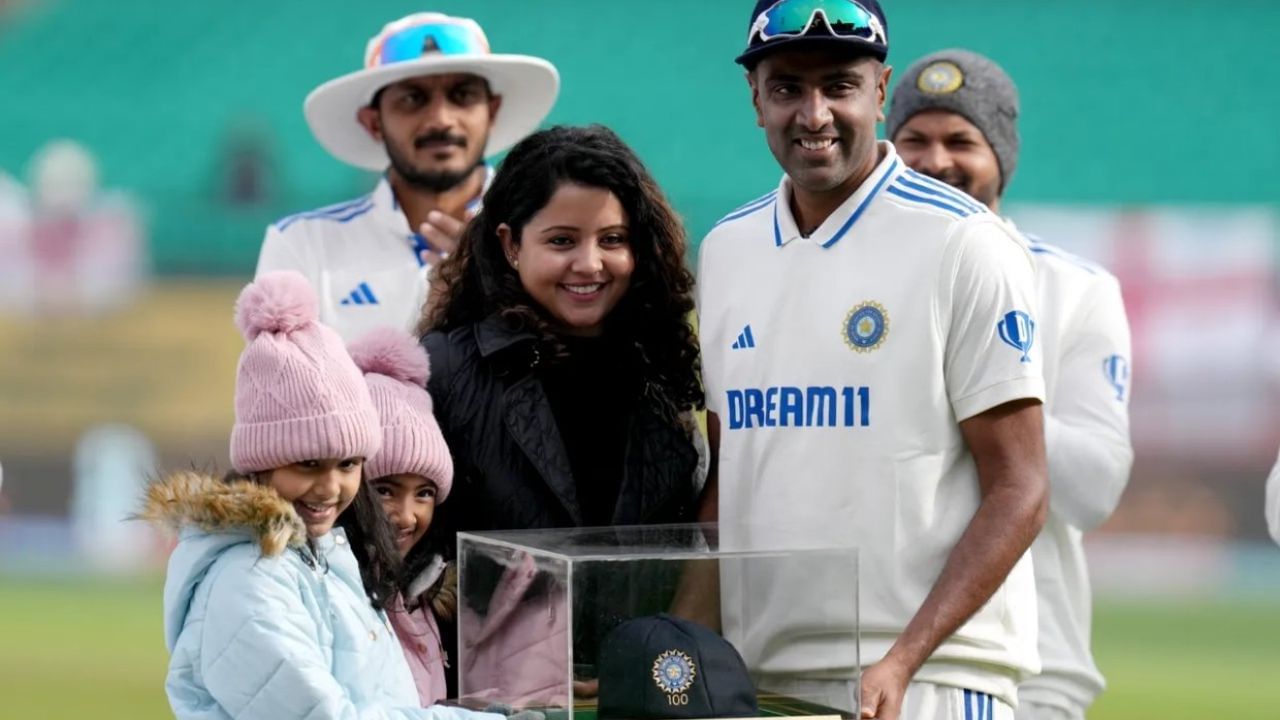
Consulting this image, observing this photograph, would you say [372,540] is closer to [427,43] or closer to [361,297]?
[361,297]

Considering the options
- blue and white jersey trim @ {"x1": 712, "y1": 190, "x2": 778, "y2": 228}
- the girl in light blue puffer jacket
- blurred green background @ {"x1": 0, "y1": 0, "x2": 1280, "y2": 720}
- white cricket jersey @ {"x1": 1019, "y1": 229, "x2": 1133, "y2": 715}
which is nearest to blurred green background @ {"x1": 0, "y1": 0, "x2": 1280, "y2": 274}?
blurred green background @ {"x1": 0, "y1": 0, "x2": 1280, "y2": 720}

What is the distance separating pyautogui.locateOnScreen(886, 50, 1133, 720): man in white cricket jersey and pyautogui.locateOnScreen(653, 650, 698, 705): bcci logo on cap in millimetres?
1362

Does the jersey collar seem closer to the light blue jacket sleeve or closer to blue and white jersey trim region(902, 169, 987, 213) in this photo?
blue and white jersey trim region(902, 169, 987, 213)

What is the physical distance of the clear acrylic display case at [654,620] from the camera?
2.41 metres

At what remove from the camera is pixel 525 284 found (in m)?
3.11

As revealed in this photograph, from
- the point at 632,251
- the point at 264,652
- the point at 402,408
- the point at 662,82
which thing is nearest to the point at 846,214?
the point at 632,251

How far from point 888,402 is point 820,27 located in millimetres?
532

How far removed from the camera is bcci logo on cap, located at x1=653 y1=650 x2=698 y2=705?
2.40 metres

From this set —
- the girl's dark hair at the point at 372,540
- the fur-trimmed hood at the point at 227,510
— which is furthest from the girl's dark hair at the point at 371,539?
the fur-trimmed hood at the point at 227,510

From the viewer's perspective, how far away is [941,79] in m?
4.10

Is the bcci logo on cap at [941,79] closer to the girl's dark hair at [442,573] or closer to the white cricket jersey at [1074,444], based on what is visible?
the white cricket jersey at [1074,444]

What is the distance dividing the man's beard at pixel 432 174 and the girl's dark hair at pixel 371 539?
1.69 m

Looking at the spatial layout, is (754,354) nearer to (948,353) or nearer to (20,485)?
(948,353)

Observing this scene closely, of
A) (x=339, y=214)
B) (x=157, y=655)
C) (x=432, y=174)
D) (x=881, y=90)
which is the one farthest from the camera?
(x=157, y=655)
